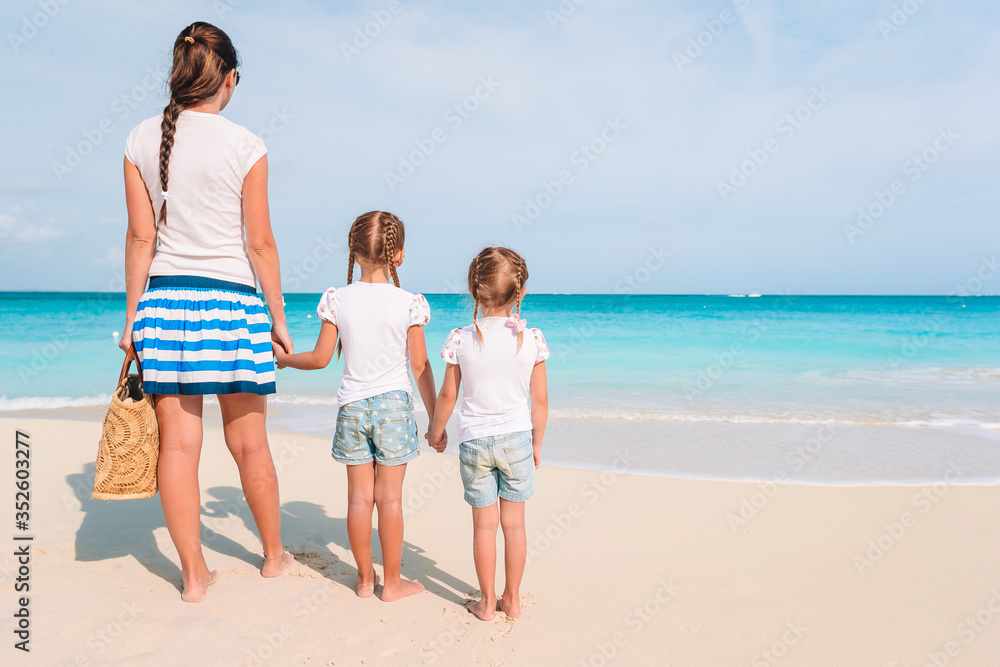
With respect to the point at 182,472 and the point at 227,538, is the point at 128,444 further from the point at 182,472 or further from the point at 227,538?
the point at 227,538

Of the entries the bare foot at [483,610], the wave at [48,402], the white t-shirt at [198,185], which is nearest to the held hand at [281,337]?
the white t-shirt at [198,185]

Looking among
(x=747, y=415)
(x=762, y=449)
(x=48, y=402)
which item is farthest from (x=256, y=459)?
(x=48, y=402)

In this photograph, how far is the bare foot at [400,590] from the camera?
2.58 meters

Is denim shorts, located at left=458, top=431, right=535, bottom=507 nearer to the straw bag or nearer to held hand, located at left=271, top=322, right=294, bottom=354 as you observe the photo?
held hand, located at left=271, top=322, right=294, bottom=354

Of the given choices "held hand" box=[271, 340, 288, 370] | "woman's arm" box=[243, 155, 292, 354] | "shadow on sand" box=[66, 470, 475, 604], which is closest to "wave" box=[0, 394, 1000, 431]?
"shadow on sand" box=[66, 470, 475, 604]

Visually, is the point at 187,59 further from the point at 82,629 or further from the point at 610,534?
the point at 610,534

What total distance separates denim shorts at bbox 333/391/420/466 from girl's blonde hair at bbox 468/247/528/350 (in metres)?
0.45

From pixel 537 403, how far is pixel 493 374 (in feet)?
0.79

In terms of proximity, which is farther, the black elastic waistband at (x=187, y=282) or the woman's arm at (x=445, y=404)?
the woman's arm at (x=445, y=404)

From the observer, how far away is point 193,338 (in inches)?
90.1

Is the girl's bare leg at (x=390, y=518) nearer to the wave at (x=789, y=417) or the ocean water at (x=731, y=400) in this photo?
the ocean water at (x=731, y=400)

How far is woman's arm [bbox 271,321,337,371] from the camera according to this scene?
2482 mm

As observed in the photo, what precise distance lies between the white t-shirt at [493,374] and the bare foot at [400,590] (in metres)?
0.71

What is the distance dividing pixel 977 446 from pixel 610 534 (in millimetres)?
4396
